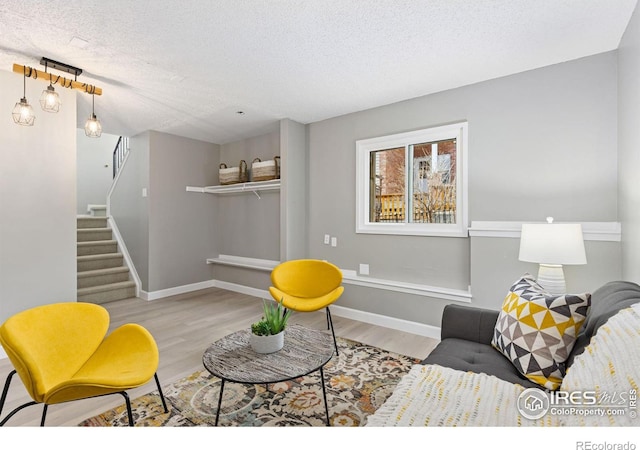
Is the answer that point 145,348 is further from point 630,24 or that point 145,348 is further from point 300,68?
point 630,24

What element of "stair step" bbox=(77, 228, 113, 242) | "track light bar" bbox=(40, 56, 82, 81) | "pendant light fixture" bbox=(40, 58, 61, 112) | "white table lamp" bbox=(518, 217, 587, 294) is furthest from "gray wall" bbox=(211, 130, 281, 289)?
"white table lamp" bbox=(518, 217, 587, 294)

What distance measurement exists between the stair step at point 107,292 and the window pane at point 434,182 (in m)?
4.13

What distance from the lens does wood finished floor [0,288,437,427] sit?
1907mm

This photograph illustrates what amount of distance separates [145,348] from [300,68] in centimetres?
233

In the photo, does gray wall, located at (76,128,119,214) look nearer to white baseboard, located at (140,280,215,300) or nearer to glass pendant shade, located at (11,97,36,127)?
white baseboard, located at (140,280,215,300)

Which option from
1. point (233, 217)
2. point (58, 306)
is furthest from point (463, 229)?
point (233, 217)

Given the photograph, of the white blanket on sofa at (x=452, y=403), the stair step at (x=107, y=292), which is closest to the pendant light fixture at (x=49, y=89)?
the stair step at (x=107, y=292)

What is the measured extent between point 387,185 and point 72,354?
306cm

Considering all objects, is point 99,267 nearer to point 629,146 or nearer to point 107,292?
point 107,292

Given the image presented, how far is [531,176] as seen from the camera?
8.42ft

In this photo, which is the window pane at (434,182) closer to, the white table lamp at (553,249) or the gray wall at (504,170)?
the gray wall at (504,170)

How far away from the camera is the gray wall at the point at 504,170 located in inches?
91.1

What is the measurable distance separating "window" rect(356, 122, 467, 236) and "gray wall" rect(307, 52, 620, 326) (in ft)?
0.30

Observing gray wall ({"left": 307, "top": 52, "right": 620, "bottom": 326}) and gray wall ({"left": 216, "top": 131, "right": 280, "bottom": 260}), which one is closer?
gray wall ({"left": 307, "top": 52, "right": 620, "bottom": 326})
